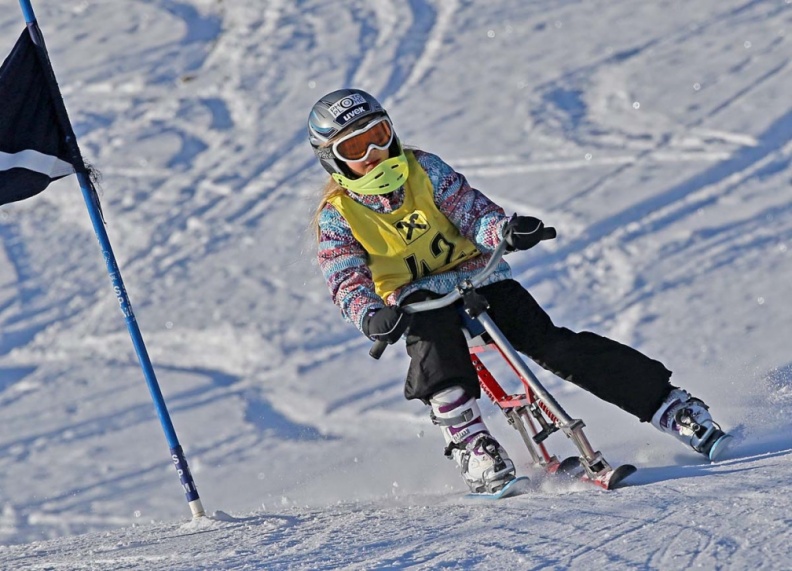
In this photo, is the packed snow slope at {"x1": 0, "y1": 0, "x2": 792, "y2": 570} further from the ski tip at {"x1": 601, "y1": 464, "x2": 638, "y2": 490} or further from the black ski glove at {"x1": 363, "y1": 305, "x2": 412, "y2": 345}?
the black ski glove at {"x1": 363, "y1": 305, "x2": 412, "y2": 345}

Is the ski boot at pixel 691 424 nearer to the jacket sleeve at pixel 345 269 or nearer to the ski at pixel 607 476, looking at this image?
the ski at pixel 607 476

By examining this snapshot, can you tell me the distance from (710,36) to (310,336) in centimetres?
571

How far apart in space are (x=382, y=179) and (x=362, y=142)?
0.61 ft

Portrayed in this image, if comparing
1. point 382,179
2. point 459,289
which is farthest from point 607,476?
point 382,179

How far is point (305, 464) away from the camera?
20.9 ft

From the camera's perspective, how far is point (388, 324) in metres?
4.39

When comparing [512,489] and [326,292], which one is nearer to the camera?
[512,489]

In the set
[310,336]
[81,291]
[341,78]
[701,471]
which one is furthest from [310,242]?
[341,78]

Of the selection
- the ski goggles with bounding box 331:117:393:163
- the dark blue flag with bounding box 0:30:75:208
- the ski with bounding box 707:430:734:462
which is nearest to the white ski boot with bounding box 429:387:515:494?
the ski with bounding box 707:430:734:462

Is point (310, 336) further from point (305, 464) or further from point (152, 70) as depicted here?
point (152, 70)

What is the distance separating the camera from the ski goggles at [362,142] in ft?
15.7

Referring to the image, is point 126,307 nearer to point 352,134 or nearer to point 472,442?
point 352,134

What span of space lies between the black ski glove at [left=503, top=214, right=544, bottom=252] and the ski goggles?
703 millimetres

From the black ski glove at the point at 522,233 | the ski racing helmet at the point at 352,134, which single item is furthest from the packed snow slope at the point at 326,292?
the black ski glove at the point at 522,233
